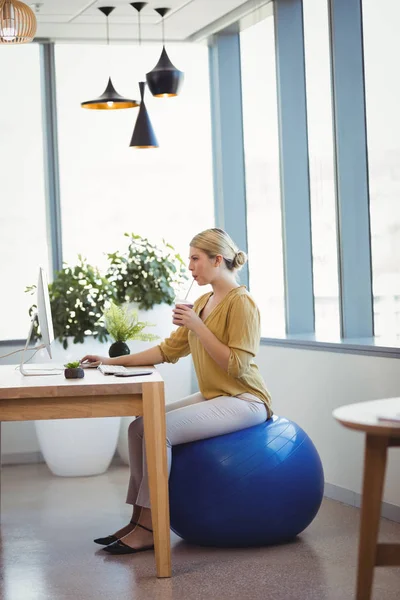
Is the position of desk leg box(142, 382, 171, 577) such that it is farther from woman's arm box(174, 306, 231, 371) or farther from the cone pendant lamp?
the cone pendant lamp

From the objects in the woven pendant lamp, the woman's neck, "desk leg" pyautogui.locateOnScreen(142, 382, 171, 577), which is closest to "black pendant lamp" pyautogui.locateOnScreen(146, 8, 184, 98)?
the woven pendant lamp

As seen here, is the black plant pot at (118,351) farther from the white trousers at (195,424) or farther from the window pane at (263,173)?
the window pane at (263,173)

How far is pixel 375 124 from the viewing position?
5059mm

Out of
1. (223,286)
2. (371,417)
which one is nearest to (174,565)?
(223,286)

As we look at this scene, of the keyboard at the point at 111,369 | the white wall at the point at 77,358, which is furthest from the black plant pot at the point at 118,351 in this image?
the white wall at the point at 77,358

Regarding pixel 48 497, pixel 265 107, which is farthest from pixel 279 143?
pixel 48 497

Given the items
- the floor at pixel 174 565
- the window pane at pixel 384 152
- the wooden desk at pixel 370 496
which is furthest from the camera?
the window pane at pixel 384 152

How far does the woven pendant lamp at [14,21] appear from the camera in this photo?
420cm

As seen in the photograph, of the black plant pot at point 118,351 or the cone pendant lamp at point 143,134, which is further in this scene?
the cone pendant lamp at point 143,134

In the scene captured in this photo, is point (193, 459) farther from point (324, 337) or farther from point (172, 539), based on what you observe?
point (324, 337)

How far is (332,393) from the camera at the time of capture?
4.89 meters

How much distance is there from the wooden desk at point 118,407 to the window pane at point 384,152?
1.82m

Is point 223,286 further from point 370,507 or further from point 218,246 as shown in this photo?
point 370,507

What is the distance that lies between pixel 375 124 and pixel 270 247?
1.43 metres
